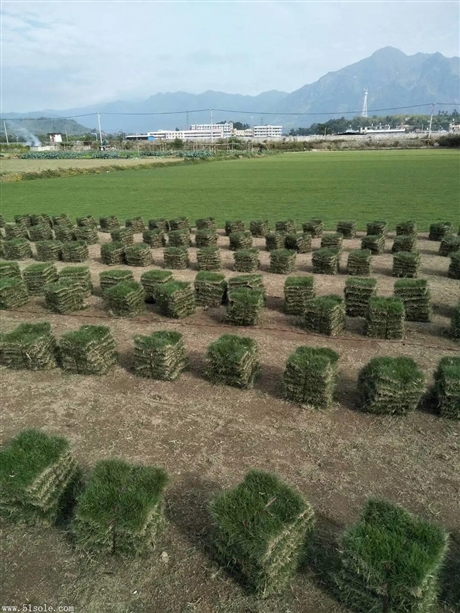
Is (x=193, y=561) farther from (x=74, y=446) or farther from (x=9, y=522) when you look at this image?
(x=74, y=446)

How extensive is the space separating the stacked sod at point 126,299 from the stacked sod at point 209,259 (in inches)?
195

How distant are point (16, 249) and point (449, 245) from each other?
21.5m

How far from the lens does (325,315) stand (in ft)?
42.4

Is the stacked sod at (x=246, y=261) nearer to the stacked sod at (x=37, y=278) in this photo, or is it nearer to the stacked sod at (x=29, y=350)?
the stacked sod at (x=37, y=278)

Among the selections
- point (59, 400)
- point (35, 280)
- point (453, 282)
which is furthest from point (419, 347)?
point (35, 280)

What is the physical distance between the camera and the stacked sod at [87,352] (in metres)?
11.1

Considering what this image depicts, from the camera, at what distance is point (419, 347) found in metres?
12.3

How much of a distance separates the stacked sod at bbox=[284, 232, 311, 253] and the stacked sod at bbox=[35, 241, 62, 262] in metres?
11.8

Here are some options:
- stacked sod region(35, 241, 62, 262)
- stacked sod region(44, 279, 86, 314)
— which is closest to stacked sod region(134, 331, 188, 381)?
stacked sod region(44, 279, 86, 314)

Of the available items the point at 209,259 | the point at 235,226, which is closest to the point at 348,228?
the point at 235,226

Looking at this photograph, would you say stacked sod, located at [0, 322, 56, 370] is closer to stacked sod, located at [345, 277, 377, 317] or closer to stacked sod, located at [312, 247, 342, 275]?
stacked sod, located at [345, 277, 377, 317]

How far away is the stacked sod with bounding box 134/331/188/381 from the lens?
10.7 m

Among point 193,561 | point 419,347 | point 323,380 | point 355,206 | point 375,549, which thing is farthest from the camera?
point 355,206

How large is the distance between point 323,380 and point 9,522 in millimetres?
6272
